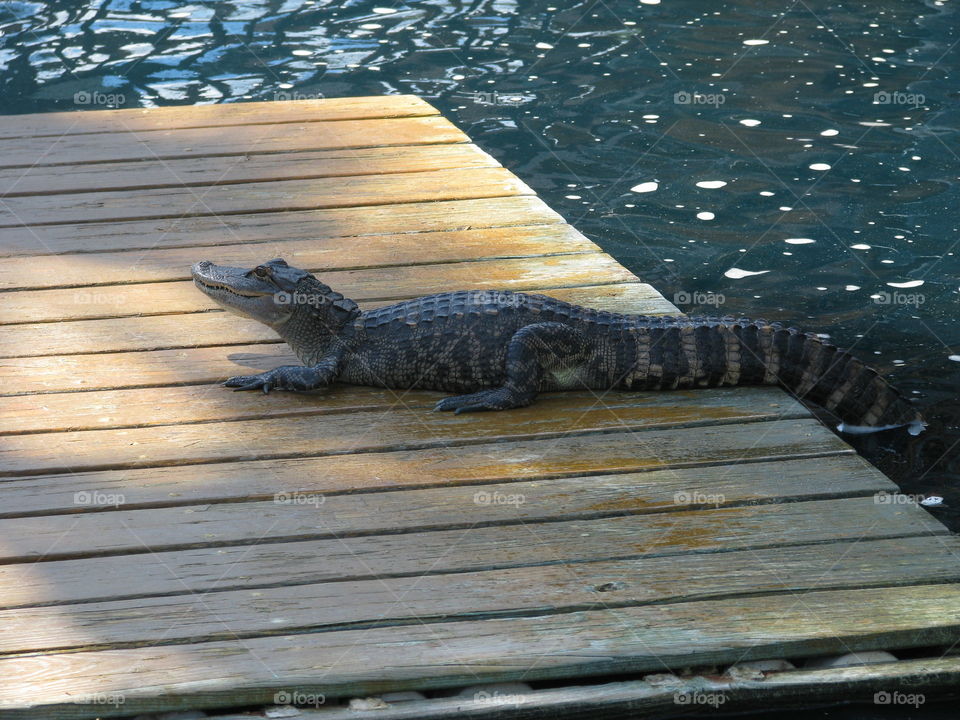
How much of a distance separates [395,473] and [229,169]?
2.78m

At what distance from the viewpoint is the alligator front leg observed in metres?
3.46

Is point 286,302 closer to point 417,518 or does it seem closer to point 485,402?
point 485,402

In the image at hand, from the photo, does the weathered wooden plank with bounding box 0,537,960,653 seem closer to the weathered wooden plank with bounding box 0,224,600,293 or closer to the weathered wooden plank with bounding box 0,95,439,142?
the weathered wooden plank with bounding box 0,224,600,293

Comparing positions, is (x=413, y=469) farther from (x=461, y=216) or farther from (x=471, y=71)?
(x=471, y=71)

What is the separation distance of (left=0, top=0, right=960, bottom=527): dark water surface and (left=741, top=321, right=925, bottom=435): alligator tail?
0.37ft

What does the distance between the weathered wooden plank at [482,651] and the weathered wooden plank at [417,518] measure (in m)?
0.27

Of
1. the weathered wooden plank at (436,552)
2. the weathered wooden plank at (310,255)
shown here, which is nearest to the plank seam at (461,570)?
the weathered wooden plank at (436,552)

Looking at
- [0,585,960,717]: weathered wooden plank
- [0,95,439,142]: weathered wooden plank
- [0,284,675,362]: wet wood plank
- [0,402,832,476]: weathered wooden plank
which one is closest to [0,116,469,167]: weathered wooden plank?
[0,95,439,142]: weathered wooden plank

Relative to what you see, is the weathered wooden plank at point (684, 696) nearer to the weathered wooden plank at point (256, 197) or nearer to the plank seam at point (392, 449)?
the plank seam at point (392, 449)

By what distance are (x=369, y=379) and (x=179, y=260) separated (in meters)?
1.23

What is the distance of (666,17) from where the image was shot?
374 inches

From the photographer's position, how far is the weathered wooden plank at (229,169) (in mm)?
5090

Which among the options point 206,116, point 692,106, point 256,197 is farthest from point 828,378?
point 692,106

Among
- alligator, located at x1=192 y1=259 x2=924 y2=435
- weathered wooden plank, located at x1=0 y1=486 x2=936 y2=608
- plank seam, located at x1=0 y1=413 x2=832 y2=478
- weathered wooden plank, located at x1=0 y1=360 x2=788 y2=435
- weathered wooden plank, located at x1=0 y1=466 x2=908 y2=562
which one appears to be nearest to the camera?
weathered wooden plank, located at x1=0 y1=486 x2=936 y2=608
